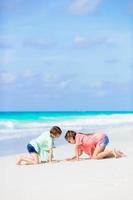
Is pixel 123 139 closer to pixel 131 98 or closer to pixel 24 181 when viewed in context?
pixel 131 98

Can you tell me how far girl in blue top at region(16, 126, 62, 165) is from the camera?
7.40ft

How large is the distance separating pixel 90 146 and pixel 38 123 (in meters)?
0.98

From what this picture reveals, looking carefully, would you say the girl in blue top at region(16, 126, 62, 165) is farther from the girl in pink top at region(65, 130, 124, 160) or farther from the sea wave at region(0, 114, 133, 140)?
the sea wave at region(0, 114, 133, 140)

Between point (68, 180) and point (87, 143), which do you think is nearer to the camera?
point (68, 180)

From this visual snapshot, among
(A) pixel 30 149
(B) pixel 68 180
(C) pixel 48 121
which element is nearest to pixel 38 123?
(C) pixel 48 121

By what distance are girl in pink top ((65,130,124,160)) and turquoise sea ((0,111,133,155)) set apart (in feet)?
0.48

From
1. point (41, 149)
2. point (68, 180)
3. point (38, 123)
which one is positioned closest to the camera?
point (68, 180)

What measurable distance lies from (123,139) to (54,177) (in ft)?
2.72

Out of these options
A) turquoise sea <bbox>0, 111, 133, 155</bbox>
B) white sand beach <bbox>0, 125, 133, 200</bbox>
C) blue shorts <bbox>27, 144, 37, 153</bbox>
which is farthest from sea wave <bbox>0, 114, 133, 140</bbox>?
white sand beach <bbox>0, 125, 133, 200</bbox>

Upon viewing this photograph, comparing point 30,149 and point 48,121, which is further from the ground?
point 48,121

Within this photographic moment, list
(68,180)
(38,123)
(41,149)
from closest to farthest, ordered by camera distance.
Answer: (68,180)
(41,149)
(38,123)

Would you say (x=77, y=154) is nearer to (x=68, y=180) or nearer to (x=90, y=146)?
(x=90, y=146)

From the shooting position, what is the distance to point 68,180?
2.03 m

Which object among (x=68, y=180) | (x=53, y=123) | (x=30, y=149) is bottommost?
(x=68, y=180)
